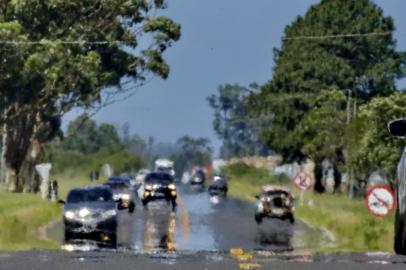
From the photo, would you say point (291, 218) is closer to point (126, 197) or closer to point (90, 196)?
point (126, 197)

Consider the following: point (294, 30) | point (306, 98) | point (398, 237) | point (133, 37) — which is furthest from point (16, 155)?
→ point (398, 237)

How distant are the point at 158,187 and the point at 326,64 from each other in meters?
40.2

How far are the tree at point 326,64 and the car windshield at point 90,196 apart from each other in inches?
2726

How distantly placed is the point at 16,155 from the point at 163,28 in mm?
12608

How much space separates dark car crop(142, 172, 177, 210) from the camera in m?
73.5

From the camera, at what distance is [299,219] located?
5962cm

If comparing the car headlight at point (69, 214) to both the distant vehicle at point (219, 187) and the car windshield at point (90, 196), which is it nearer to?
the car windshield at point (90, 196)

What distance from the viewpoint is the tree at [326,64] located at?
110938 mm

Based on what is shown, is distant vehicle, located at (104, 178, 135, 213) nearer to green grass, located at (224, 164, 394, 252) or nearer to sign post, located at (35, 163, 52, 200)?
sign post, located at (35, 163, 52, 200)

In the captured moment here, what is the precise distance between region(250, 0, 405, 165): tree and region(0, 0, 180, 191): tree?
25469 mm

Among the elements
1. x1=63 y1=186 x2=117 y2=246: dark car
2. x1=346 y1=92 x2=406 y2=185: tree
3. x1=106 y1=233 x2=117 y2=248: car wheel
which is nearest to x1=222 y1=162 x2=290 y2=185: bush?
x1=346 y1=92 x2=406 y2=185: tree

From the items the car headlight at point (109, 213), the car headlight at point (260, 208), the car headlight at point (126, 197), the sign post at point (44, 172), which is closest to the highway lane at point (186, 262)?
the car headlight at point (109, 213)

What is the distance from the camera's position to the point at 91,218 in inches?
1506

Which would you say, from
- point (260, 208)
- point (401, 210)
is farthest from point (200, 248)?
point (260, 208)
